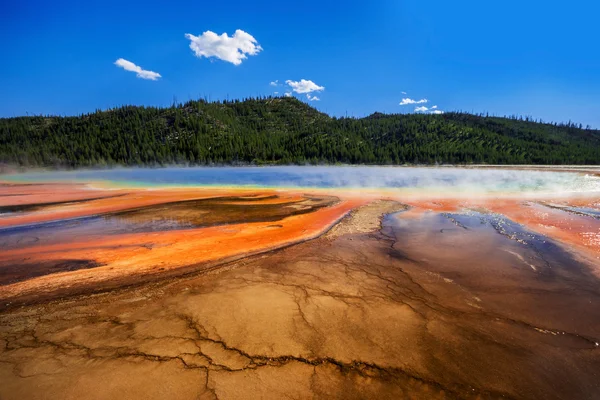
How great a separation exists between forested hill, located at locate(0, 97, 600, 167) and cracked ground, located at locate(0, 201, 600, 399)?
10247 cm

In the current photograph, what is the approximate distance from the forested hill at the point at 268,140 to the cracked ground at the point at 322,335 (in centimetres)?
10247

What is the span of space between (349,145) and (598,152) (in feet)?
299

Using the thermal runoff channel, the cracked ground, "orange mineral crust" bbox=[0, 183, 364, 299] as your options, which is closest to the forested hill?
"orange mineral crust" bbox=[0, 183, 364, 299]

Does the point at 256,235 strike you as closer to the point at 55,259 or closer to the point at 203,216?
the point at 203,216

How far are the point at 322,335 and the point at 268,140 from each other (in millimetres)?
132527

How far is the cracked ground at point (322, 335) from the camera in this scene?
12.8 feet

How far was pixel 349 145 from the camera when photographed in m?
124

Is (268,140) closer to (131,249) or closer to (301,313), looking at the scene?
(131,249)

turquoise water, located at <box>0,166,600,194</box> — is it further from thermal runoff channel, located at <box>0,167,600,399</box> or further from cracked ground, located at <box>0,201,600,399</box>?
cracked ground, located at <box>0,201,600,399</box>

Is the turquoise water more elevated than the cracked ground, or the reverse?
the turquoise water

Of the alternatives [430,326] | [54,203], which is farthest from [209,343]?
[54,203]

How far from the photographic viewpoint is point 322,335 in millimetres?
5008

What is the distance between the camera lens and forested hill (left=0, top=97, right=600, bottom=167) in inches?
4117

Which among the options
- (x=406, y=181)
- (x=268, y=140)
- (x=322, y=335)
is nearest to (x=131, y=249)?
(x=322, y=335)
